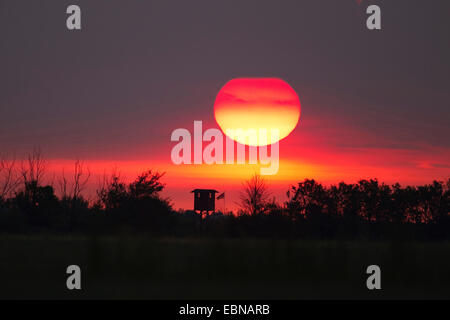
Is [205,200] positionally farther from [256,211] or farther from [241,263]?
[241,263]

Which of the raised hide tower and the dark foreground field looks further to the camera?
the raised hide tower

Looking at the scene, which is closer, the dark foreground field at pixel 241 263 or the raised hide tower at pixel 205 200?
the dark foreground field at pixel 241 263

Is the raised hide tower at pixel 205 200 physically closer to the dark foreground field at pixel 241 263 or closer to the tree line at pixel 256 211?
the tree line at pixel 256 211

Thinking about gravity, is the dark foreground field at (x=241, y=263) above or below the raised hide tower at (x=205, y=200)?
below

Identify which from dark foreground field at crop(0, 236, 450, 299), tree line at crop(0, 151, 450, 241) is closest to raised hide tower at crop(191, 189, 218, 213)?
tree line at crop(0, 151, 450, 241)

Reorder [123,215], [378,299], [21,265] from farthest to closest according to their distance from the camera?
[123,215]
[21,265]
[378,299]

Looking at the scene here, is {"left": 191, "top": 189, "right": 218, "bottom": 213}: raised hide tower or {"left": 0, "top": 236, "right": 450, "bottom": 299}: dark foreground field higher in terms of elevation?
{"left": 191, "top": 189, "right": 218, "bottom": 213}: raised hide tower

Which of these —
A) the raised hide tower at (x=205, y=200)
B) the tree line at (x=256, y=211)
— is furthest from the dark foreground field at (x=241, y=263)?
the raised hide tower at (x=205, y=200)

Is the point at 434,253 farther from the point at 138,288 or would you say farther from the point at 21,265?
the point at 21,265

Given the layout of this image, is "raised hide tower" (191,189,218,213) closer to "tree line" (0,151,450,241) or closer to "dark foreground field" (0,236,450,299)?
"tree line" (0,151,450,241)
